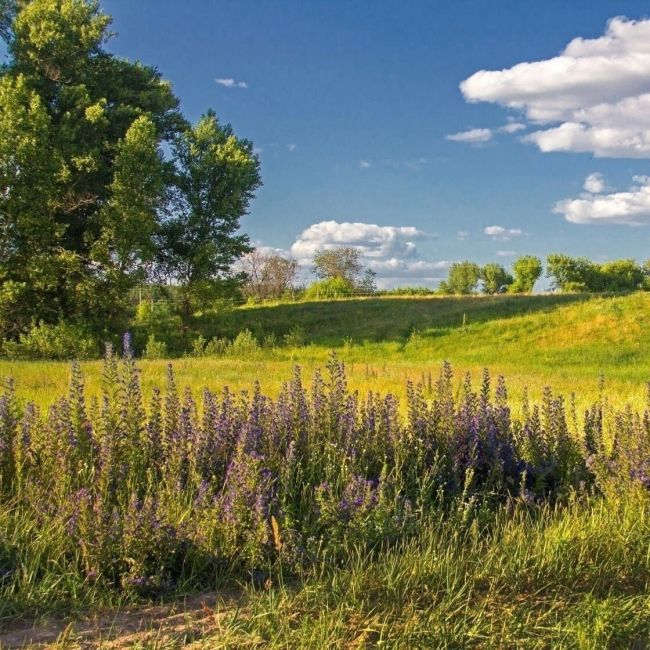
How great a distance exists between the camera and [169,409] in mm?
5758

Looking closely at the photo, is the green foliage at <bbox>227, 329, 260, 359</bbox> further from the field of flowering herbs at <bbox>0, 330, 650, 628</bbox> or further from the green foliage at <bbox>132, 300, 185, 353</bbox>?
the field of flowering herbs at <bbox>0, 330, 650, 628</bbox>

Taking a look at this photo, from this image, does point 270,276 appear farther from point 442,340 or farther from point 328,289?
point 442,340

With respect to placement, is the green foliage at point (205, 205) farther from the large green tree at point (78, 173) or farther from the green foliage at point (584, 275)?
the green foliage at point (584, 275)

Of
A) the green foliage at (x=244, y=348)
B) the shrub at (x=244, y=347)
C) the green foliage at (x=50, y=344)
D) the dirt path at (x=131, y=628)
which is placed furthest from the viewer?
the shrub at (x=244, y=347)

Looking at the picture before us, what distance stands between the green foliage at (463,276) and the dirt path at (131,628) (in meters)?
136

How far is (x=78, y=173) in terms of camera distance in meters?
30.1

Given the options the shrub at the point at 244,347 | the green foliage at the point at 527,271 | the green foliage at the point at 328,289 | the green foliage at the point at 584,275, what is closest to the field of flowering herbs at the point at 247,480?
the shrub at the point at 244,347

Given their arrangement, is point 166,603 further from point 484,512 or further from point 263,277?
point 263,277

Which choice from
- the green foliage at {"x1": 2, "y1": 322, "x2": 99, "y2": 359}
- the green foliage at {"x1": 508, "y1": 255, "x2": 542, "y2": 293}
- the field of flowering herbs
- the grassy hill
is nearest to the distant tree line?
the green foliage at {"x1": 508, "y1": 255, "x2": 542, "y2": 293}

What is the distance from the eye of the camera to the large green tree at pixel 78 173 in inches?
1113

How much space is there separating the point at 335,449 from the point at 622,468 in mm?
2467

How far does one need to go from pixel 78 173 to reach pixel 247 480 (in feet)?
95.5

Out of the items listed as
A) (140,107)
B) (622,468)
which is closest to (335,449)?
(622,468)

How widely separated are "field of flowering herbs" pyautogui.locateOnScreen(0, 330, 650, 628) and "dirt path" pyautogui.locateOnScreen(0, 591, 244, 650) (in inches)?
7.0
